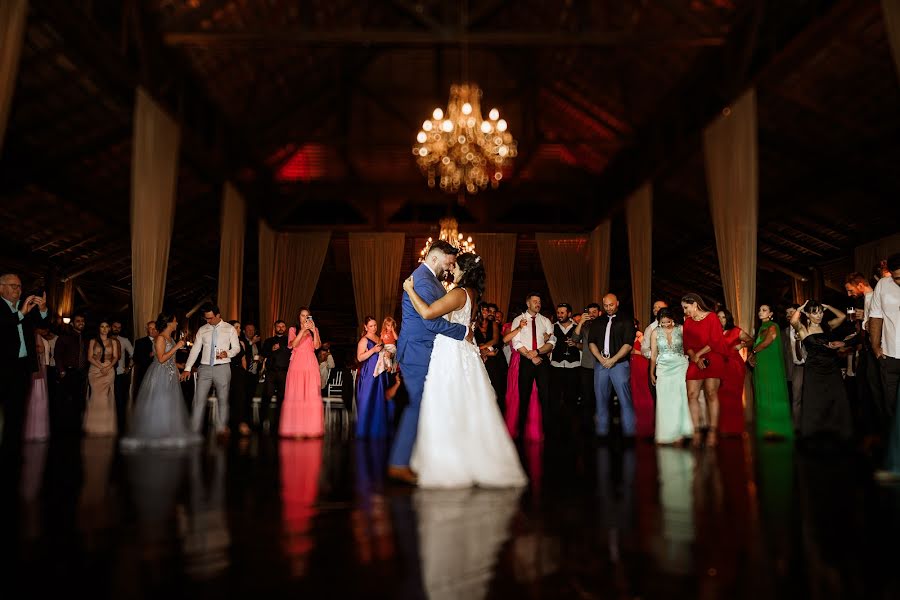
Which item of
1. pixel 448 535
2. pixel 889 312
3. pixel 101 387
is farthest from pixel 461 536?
pixel 101 387

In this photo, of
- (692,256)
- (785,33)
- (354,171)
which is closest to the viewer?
(785,33)

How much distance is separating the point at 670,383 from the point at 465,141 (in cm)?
405

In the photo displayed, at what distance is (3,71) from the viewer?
527 cm

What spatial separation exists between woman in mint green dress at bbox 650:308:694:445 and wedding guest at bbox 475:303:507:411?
5.93 ft

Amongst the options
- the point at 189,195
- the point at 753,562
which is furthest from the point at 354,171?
the point at 753,562

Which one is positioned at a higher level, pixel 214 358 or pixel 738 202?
pixel 738 202

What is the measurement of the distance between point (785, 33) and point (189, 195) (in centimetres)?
1041

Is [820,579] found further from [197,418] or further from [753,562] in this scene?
[197,418]

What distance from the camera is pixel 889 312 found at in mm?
4383

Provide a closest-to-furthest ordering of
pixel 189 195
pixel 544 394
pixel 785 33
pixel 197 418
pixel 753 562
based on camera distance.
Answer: pixel 753 562 < pixel 197 418 < pixel 544 394 < pixel 785 33 < pixel 189 195

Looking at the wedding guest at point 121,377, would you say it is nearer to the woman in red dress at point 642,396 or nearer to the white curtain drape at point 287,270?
the woman in red dress at point 642,396

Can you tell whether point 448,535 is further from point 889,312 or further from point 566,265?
point 566,265

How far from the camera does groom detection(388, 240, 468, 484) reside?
151 inches

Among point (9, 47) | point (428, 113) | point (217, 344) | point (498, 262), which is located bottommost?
point (217, 344)
